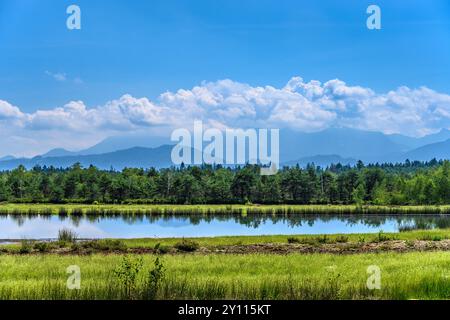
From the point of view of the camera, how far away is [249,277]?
18.5m

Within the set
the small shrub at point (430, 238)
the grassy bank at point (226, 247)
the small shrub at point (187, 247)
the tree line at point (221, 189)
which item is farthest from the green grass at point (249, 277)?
the tree line at point (221, 189)

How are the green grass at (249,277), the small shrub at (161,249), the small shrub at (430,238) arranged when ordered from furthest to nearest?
the small shrub at (430,238) → the small shrub at (161,249) → the green grass at (249,277)

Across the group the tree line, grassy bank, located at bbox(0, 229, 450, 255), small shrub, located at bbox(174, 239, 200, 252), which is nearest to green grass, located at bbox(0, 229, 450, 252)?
grassy bank, located at bbox(0, 229, 450, 255)

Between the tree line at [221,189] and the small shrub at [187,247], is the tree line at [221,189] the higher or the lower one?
the higher one

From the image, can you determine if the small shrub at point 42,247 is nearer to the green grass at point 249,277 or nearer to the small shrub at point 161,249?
the green grass at point 249,277

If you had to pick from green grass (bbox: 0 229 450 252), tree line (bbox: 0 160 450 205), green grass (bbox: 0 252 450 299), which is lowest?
green grass (bbox: 0 229 450 252)

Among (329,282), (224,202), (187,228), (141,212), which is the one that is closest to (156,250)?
(329,282)

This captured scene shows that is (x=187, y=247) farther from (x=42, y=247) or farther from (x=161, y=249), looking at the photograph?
(x=42, y=247)

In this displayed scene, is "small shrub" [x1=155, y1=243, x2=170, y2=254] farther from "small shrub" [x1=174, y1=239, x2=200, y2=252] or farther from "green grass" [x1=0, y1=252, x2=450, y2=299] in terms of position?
"green grass" [x1=0, y1=252, x2=450, y2=299]

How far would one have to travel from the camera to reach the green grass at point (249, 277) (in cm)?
1480

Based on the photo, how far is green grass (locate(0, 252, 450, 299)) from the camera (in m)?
14.8
